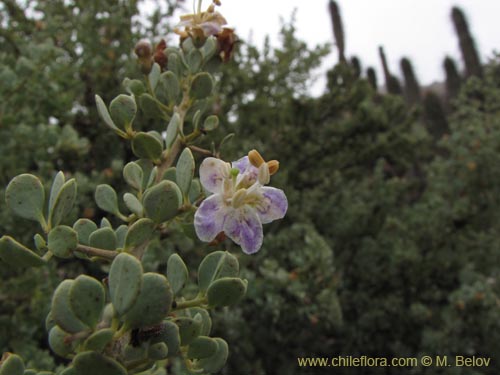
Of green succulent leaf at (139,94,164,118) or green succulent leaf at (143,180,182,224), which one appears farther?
green succulent leaf at (139,94,164,118)

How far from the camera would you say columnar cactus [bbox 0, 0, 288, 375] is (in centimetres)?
37

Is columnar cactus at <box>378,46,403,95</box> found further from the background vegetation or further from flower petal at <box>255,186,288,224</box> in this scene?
flower petal at <box>255,186,288,224</box>

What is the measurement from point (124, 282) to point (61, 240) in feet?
0.35

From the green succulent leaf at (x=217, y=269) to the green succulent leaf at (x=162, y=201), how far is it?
0.07 metres

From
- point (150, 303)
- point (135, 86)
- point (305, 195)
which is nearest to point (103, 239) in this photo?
point (150, 303)

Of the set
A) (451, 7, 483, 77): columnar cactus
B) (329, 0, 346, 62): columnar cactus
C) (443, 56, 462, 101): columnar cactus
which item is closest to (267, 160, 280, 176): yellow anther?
(329, 0, 346, 62): columnar cactus

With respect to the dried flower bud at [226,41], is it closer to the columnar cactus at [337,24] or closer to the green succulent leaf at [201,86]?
the green succulent leaf at [201,86]

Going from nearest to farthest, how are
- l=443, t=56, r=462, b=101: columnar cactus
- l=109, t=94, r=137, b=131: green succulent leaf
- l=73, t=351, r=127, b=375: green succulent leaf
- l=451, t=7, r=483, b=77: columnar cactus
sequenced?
l=73, t=351, r=127, b=375: green succulent leaf < l=109, t=94, r=137, b=131: green succulent leaf < l=451, t=7, r=483, b=77: columnar cactus < l=443, t=56, r=462, b=101: columnar cactus

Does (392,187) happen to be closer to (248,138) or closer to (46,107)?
(248,138)

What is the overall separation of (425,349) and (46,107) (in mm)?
2288

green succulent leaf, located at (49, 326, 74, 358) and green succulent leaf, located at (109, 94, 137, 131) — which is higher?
green succulent leaf, located at (109, 94, 137, 131)

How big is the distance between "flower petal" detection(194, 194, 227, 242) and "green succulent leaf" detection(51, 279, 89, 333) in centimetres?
14

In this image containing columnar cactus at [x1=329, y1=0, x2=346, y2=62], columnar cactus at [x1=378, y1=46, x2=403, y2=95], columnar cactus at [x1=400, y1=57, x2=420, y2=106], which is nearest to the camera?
columnar cactus at [x1=378, y1=46, x2=403, y2=95]

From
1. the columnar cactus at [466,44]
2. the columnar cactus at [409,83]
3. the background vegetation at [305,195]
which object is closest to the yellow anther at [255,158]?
the background vegetation at [305,195]
